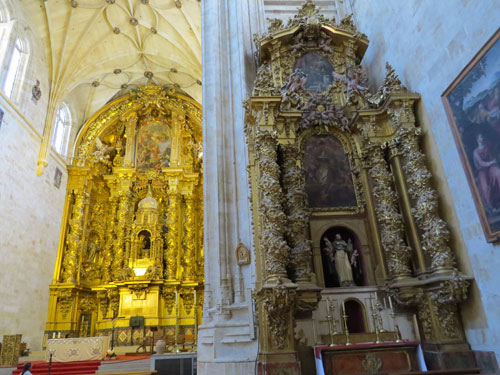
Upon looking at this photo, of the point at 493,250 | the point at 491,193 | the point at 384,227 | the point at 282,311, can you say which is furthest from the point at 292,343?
the point at 491,193

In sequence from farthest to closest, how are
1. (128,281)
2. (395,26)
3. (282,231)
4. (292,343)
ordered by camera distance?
(128,281) < (395,26) < (282,231) < (292,343)

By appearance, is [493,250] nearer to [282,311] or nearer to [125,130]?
[282,311]

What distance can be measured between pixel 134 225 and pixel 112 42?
990 centimetres

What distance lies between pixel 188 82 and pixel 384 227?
55.9 ft

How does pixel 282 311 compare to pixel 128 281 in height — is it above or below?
below

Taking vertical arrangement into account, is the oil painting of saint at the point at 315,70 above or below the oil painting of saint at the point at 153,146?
below

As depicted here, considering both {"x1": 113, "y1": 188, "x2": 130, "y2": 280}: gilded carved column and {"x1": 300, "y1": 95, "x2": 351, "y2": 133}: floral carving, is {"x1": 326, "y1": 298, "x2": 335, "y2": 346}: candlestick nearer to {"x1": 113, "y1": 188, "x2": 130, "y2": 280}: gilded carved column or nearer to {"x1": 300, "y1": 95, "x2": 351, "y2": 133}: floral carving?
{"x1": 300, "y1": 95, "x2": 351, "y2": 133}: floral carving

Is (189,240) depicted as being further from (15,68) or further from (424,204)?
(424,204)

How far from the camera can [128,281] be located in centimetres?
→ 1794

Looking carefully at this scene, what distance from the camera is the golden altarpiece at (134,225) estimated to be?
17688mm

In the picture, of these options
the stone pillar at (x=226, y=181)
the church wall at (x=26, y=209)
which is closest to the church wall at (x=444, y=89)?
the stone pillar at (x=226, y=181)

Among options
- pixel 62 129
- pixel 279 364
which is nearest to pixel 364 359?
A: pixel 279 364

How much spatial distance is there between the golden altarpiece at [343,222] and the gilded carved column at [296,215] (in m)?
0.02

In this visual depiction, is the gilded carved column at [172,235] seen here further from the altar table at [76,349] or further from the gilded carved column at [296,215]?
the gilded carved column at [296,215]
